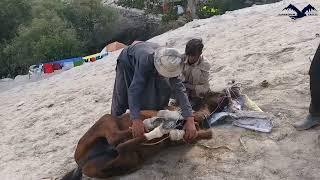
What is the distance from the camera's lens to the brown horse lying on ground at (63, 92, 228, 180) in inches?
161

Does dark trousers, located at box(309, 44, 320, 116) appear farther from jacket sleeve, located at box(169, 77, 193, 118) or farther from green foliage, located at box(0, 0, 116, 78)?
green foliage, located at box(0, 0, 116, 78)

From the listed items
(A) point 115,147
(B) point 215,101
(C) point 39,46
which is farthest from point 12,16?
(A) point 115,147

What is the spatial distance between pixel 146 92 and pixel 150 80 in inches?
5.5

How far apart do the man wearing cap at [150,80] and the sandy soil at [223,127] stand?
1.24ft

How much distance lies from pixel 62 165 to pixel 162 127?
1.43m

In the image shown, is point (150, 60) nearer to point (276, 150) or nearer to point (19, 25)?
point (276, 150)

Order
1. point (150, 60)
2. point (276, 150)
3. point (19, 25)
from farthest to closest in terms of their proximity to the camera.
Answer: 1. point (19, 25)
2. point (276, 150)
3. point (150, 60)

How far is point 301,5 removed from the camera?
1037 cm

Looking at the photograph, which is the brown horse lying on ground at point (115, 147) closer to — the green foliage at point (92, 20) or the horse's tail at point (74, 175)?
the horse's tail at point (74, 175)

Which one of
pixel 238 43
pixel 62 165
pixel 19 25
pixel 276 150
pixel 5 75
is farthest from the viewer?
pixel 19 25

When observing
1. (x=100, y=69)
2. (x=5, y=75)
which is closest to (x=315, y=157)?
(x=100, y=69)

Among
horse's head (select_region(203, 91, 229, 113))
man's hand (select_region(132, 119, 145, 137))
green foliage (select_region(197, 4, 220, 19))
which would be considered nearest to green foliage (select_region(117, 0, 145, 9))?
green foliage (select_region(197, 4, 220, 19))

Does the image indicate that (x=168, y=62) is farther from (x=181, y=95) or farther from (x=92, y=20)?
(x=92, y=20)

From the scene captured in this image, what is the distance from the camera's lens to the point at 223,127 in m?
4.74
